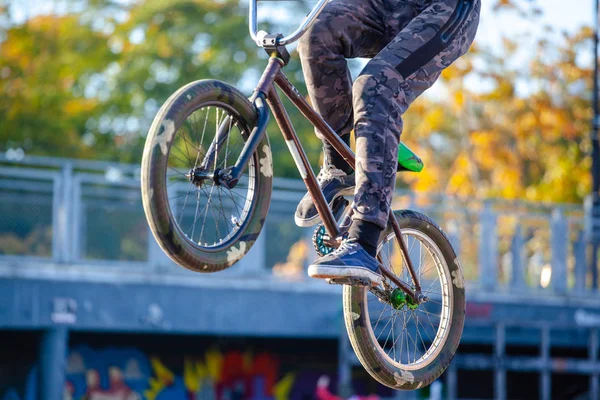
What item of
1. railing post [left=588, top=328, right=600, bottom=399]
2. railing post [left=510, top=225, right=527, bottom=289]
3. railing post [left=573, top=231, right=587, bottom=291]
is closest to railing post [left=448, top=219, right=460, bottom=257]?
railing post [left=510, top=225, right=527, bottom=289]

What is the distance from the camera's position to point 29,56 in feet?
70.4

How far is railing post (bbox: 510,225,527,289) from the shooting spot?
14.8 meters

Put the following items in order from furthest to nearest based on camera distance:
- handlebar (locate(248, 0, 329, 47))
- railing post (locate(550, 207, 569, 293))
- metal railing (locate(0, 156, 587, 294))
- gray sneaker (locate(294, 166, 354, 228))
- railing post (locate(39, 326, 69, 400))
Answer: railing post (locate(550, 207, 569, 293)) → railing post (locate(39, 326, 69, 400)) → metal railing (locate(0, 156, 587, 294)) → gray sneaker (locate(294, 166, 354, 228)) → handlebar (locate(248, 0, 329, 47))

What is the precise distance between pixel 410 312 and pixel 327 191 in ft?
2.45

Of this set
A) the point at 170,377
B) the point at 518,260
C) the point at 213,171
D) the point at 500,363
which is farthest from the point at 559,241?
the point at 213,171

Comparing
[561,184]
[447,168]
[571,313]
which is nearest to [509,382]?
[571,313]

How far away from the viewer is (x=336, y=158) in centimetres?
480

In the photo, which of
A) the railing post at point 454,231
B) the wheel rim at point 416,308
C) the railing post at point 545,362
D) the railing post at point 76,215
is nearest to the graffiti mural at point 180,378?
the railing post at point 76,215

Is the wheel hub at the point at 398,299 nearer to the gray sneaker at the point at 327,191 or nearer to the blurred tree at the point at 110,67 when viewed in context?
the gray sneaker at the point at 327,191

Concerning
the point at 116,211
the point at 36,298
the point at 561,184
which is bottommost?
the point at 36,298

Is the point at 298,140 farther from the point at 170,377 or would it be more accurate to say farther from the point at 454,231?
the point at 170,377

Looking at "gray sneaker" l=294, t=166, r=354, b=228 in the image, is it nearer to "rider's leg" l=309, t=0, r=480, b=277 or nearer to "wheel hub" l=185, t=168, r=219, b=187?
"rider's leg" l=309, t=0, r=480, b=277

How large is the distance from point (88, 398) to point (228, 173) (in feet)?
41.9

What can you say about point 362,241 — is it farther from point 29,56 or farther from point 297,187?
point 29,56
